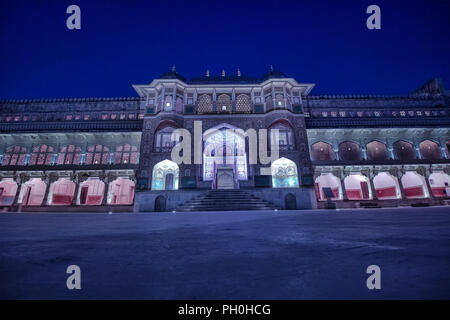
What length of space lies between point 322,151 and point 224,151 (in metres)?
10.9

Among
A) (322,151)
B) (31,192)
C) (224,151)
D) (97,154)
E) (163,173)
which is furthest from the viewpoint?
(322,151)

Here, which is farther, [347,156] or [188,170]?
[347,156]

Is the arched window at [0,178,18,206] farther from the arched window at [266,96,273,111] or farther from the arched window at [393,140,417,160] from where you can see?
the arched window at [393,140,417,160]

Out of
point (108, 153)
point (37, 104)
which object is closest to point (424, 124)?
point (108, 153)

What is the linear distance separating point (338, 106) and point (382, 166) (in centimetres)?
872

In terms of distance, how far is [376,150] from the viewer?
23.5 meters

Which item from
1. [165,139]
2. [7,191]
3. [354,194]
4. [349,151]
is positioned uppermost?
[165,139]

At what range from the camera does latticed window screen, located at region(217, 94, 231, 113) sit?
22.8m

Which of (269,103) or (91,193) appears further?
(91,193)

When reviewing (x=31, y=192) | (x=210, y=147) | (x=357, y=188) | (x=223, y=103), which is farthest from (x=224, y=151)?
(x=31, y=192)

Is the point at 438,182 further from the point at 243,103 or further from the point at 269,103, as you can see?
the point at 243,103

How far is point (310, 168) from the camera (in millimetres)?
19750

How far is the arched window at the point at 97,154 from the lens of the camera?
2208 centimetres
